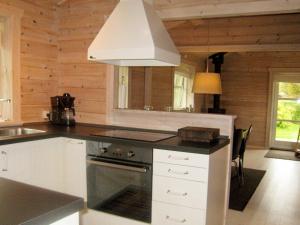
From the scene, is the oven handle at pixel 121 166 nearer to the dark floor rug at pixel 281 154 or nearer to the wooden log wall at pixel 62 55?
the wooden log wall at pixel 62 55

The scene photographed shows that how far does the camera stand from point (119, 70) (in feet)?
11.1

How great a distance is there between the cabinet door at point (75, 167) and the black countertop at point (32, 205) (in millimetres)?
1569

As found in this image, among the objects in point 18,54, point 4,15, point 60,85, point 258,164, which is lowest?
point 258,164

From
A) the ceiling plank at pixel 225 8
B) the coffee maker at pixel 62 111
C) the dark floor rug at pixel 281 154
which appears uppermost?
the ceiling plank at pixel 225 8

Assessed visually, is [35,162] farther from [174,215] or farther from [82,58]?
[82,58]

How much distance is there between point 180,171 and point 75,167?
3.60ft

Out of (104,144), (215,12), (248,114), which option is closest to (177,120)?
(104,144)

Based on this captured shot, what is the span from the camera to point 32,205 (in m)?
0.95

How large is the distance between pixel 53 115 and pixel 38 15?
1.17 meters

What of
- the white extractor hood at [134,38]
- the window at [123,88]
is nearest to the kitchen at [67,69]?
the window at [123,88]

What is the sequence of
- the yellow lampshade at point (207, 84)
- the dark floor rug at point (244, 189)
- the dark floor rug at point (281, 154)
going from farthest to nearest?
the dark floor rug at point (281, 154), the yellow lampshade at point (207, 84), the dark floor rug at point (244, 189)

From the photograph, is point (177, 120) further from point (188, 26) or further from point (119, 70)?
point (188, 26)

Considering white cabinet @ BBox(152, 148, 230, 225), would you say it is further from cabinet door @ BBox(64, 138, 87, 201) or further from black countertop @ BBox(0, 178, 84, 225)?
black countertop @ BBox(0, 178, 84, 225)

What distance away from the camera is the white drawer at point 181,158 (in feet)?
7.02
